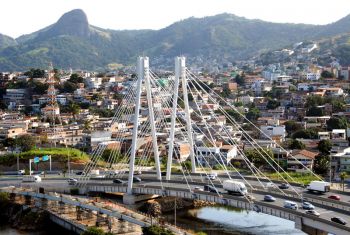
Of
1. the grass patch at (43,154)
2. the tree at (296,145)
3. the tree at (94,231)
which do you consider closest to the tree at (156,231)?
the tree at (94,231)

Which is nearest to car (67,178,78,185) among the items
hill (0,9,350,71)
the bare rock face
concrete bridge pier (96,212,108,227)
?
concrete bridge pier (96,212,108,227)

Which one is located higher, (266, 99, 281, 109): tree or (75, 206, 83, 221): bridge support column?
(266, 99, 281, 109): tree

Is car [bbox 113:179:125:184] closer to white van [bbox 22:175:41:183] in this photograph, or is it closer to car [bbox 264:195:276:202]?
white van [bbox 22:175:41:183]

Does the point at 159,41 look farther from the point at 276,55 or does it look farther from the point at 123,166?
the point at 123,166

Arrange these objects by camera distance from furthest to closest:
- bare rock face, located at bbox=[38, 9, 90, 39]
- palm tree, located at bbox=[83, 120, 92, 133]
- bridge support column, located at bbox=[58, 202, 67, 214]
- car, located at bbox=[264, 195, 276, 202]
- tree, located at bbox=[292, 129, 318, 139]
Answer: bare rock face, located at bbox=[38, 9, 90, 39] → palm tree, located at bbox=[83, 120, 92, 133] → tree, located at bbox=[292, 129, 318, 139] → bridge support column, located at bbox=[58, 202, 67, 214] → car, located at bbox=[264, 195, 276, 202]

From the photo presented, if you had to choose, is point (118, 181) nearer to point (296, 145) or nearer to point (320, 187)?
point (320, 187)

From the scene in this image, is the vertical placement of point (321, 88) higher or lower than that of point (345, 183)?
higher

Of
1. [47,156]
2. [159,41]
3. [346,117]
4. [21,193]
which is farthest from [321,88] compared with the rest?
[159,41]

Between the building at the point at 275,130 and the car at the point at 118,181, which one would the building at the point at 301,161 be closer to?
the building at the point at 275,130
